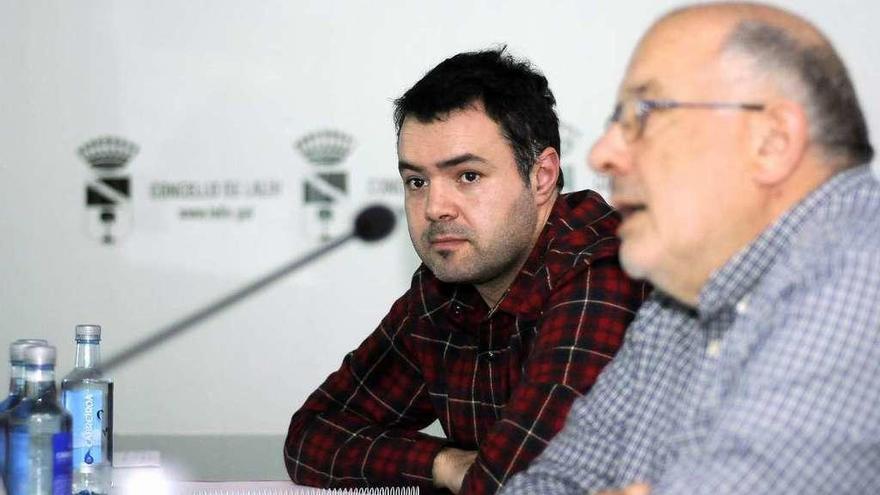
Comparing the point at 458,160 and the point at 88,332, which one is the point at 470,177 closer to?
the point at 458,160

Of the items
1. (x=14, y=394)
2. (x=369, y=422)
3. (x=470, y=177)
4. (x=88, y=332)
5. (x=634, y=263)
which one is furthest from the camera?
(x=369, y=422)

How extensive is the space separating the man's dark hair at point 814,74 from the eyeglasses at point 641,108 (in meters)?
0.04

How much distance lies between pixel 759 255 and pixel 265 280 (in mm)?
1585

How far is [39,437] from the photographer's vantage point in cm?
141

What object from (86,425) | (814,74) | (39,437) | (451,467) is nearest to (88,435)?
(86,425)

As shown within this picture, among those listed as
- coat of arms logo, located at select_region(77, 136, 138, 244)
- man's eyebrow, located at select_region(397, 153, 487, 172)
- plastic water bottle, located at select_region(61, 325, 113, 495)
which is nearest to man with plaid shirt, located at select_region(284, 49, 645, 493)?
man's eyebrow, located at select_region(397, 153, 487, 172)

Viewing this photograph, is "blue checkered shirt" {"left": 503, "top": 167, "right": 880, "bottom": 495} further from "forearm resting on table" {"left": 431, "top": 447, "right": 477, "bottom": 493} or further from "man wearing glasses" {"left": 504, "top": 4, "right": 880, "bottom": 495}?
"forearm resting on table" {"left": 431, "top": 447, "right": 477, "bottom": 493}

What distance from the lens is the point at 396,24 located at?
8.31ft

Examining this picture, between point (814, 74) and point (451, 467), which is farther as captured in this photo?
point (451, 467)

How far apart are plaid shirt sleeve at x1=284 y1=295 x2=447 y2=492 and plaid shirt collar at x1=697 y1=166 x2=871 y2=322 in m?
0.80

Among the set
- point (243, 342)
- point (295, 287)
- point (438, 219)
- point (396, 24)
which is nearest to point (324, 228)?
point (295, 287)

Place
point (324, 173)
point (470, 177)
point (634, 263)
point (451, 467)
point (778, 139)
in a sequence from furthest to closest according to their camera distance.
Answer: point (324, 173), point (470, 177), point (451, 467), point (634, 263), point (778, 139)

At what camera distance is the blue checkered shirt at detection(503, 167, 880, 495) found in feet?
3.10

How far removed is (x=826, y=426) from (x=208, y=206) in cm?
180
